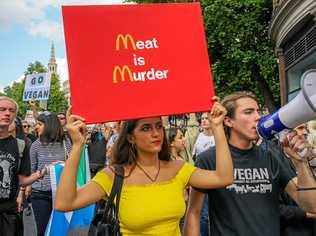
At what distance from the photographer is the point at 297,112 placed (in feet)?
7.82

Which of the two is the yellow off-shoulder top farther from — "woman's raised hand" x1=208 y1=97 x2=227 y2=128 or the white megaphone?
the white megaphone

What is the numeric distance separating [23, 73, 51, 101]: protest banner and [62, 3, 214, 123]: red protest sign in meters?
8.93

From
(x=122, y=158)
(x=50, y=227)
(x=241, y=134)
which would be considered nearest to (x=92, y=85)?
(x=122, y=158)

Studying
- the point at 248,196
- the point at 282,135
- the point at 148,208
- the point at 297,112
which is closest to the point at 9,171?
the point at 148,208

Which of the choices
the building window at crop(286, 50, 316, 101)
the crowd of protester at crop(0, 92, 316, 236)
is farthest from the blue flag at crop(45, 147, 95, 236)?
the building window at crop(286, 50, 316, 101)

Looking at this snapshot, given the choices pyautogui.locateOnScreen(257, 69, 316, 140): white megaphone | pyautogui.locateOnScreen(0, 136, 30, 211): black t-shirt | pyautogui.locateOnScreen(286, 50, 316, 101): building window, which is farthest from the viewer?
pyautogui.locateOnScreen(286, 50, 316, 101): building window

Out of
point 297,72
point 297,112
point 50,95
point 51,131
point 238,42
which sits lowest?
point 297,112

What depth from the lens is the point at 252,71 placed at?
23.0 meters

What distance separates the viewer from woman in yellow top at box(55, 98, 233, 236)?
2455 mm

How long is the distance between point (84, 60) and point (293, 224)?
1897mm

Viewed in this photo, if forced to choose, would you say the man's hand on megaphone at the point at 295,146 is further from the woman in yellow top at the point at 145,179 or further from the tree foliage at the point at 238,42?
the tree foliage at the point at 238,42

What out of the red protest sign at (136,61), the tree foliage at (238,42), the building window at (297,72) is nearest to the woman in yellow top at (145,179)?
the red protest sign at (136,61)

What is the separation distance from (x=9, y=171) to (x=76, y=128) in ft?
6.57

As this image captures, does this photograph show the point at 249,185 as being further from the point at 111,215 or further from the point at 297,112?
the point at 111,215
